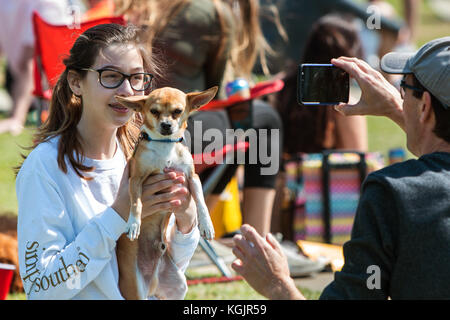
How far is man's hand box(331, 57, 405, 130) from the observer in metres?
2.16

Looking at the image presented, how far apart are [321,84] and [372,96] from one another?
0.63 feet

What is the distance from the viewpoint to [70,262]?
2.03 m

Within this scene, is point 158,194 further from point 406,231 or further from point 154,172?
point 406,231

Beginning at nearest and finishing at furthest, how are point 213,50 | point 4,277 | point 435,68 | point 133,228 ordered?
point 435,68 → point 133,228 → point 4,277 → point 213,50

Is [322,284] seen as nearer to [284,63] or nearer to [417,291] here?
[417,291]

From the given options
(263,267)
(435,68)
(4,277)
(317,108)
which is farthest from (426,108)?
(317,108)

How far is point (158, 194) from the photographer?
6.68 feet

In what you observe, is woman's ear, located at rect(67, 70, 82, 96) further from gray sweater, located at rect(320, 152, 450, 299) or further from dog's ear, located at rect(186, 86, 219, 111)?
gray sweater, located at rect(320, 152, 450, 299)

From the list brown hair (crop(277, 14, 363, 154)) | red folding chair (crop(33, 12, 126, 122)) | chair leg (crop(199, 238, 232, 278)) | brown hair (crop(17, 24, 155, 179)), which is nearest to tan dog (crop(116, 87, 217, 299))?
brown hair (crop(17, 24, 155, 179))

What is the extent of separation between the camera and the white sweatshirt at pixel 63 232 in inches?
79.9

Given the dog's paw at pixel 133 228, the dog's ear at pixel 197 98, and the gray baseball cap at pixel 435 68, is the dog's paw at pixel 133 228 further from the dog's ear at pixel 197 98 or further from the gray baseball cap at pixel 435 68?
the gray baseball cap at pixel 435 68

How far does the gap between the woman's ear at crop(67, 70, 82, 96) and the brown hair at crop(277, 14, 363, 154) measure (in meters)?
3.36

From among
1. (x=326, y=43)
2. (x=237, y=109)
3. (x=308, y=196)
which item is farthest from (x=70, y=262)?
(x=326, y=43)

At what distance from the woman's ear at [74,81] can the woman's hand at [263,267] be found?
0.76 m
